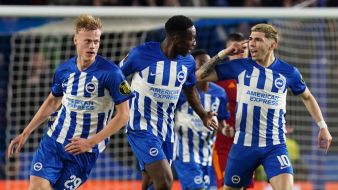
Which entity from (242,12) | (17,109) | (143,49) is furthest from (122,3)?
(143,49)

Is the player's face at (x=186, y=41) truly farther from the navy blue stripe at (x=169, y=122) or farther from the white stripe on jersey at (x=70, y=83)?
the white stripe on jersey at (x=70, y=83)

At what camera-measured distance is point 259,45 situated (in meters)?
9.08

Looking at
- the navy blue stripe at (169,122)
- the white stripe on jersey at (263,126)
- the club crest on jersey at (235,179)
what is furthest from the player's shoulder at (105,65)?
the club crest on jersey at (235,179)

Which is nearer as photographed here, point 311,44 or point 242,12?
point 242,12

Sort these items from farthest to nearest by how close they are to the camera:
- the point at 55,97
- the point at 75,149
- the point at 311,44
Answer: the point at 311,44
the point at 55,97
the point at 75,149

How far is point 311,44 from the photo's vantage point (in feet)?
45.9

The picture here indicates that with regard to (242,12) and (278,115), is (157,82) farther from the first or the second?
(242,12)

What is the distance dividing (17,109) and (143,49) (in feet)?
18.0

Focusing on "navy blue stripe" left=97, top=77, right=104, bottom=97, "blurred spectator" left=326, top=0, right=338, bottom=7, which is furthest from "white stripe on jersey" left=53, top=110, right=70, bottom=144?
"blurred spectator" left=326, top=0, right=338, bottom=7

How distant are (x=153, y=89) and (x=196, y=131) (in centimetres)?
208

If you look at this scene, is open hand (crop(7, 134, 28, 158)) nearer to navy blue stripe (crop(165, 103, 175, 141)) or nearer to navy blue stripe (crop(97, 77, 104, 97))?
navy blue stripe (crop(97, 77, 104, 97))

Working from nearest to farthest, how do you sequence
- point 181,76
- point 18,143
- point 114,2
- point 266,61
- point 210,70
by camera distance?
point 18,143 → point 181,76 → point 266,61 → point 210,70 → point 114,2

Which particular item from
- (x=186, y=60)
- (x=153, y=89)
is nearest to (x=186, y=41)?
(x=186, y=60)

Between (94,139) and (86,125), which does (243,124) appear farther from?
(94,139)
